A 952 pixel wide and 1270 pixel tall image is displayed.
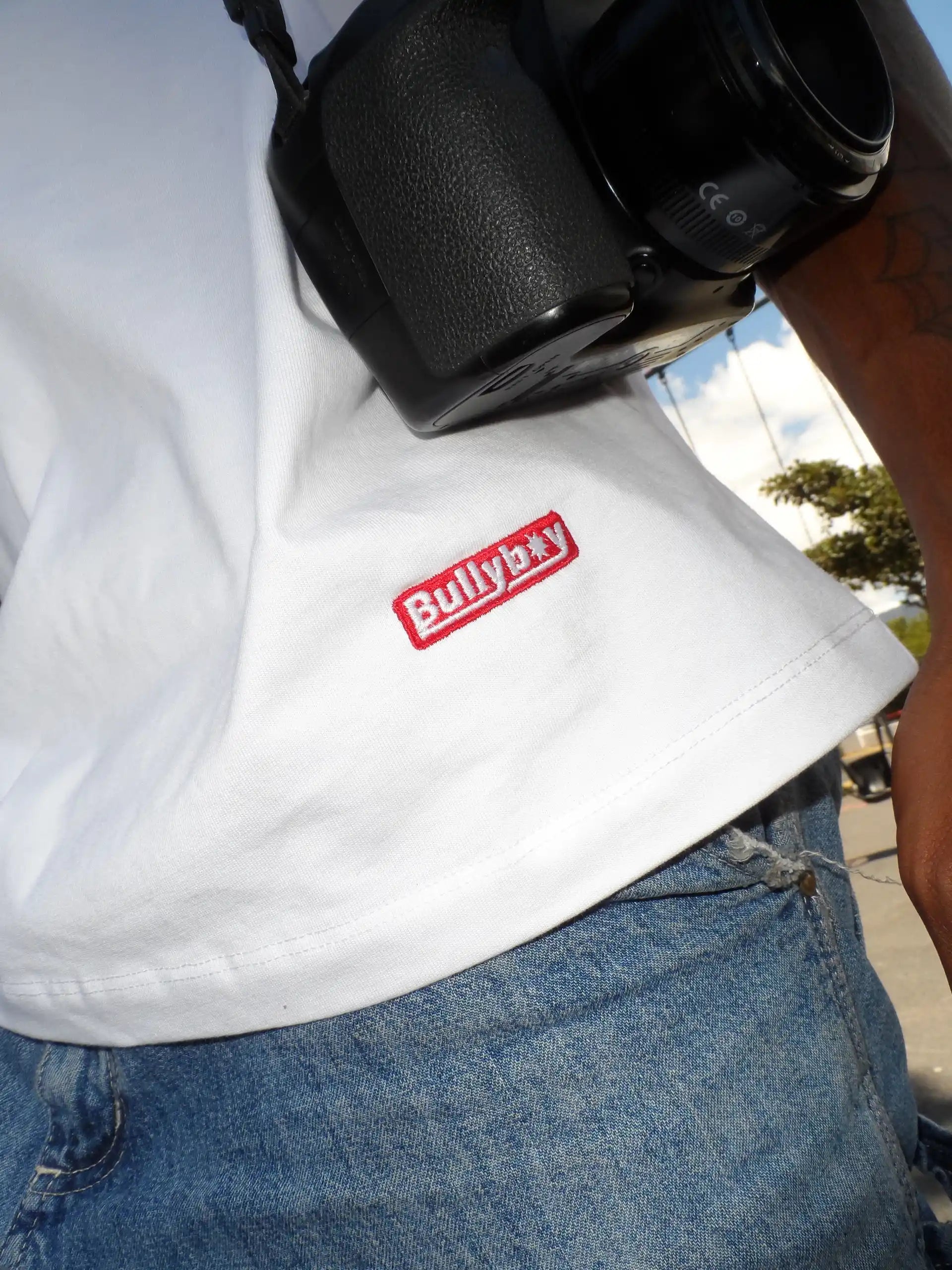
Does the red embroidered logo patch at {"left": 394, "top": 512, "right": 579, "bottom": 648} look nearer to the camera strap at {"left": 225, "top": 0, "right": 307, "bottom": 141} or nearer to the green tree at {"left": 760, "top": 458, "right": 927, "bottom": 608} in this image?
the camera strap at {"left": 225, "top": 0, "right": 307, "bottom": 141}

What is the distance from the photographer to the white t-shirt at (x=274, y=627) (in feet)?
1.34

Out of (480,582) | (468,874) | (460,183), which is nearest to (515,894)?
(468,874)

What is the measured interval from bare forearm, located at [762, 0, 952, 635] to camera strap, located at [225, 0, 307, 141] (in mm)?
288

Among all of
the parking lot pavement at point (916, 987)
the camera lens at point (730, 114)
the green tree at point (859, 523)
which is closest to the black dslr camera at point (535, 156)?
the camera lens at point (730, 114)

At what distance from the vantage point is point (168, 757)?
42cm

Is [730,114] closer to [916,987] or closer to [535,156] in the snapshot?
[535,156]

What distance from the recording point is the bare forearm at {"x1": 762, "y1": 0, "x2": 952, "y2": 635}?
51 cm

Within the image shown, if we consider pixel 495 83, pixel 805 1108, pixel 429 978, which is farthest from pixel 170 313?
pixel 805 1108

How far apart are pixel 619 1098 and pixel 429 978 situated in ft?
0.34

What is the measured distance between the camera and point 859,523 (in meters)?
11.8

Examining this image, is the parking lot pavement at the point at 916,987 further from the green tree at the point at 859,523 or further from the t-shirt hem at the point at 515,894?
the green tree at the point at 859,523

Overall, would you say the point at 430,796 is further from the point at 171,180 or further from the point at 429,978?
the point at 171,180

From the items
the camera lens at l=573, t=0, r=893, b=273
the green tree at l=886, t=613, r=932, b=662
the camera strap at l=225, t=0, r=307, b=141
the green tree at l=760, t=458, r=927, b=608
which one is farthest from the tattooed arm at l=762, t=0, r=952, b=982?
the green tree at l=886, t=613, r=932, b=662

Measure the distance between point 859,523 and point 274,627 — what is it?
12.5m
